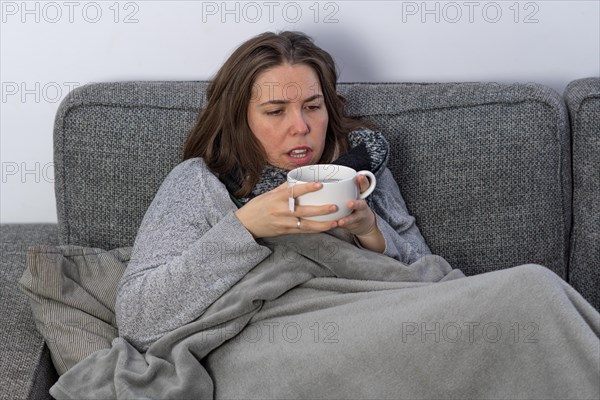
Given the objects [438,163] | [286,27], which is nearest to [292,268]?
[438,163]

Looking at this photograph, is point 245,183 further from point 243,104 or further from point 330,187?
point 330,187

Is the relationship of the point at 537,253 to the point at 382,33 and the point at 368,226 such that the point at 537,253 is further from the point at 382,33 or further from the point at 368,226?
the point at 382,33

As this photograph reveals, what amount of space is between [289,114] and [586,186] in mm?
653

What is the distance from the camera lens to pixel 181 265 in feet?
5.31

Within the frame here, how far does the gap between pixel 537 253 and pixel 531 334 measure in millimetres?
494

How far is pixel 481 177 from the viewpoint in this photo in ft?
6.23

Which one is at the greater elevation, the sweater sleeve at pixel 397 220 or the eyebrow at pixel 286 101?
the eyebrow at pixel 286 101

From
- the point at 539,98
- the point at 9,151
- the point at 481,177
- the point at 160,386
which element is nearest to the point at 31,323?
the point at 160,386

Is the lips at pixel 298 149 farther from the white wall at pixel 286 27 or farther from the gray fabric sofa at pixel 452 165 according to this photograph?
the white wall at pixel 286 27

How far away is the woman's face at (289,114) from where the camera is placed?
5.83 feet

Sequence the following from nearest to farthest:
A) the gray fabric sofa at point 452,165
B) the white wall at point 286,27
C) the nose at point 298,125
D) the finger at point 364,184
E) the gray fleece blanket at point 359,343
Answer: the gray fleece blanket at point 359,343 < the finger at point 364,184 < the nose at point 298,125 < the gray fabric sofa at point 452,165 < the white wall at point 286,27

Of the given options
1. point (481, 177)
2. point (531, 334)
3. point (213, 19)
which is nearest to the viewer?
point (531, 334)

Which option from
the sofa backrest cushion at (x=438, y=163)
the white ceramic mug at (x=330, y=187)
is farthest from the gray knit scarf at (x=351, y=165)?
the white ceramic mug at (x=330, y=187)

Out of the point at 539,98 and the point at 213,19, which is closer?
the point at 539,98
